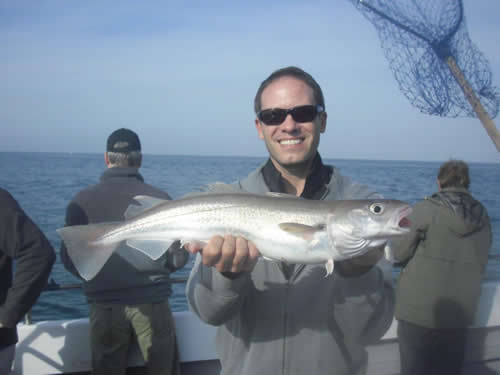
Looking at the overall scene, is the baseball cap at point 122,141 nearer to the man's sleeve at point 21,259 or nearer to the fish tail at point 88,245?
the man's sleeve at point 21,259

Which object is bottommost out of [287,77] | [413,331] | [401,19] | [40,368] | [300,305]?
[40,368]

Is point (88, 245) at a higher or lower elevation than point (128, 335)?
higher

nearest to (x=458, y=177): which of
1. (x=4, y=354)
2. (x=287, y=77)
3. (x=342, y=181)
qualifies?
(x=342, y=181)

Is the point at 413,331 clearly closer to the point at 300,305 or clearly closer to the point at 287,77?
the point at 300,305

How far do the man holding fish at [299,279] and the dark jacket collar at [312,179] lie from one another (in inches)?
4.1

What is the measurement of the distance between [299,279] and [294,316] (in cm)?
25

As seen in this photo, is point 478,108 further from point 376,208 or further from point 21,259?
point 21,259

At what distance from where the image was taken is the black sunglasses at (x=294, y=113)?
273 cm

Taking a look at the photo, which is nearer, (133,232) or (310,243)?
(310,243)

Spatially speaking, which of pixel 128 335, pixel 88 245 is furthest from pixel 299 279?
pixel 128 335

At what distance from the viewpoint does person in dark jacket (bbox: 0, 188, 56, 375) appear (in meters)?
3.31

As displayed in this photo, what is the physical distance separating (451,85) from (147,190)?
386cm

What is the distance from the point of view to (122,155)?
4602mm

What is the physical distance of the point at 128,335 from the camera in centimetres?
452
